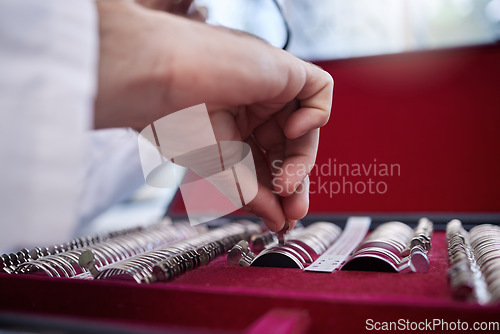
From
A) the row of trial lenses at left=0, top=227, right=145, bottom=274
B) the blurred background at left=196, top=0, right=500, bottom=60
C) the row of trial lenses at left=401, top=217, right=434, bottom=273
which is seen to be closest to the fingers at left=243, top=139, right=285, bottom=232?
the row of trial lenses at left=401, top=217, right=434, bottom=273

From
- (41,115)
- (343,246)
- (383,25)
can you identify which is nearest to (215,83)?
(41,115)

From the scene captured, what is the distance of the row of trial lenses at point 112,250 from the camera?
510 millimetres

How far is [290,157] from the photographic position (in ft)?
1.70

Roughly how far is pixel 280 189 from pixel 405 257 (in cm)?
17

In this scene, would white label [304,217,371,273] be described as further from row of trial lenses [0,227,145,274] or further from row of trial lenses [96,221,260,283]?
row of trial lenses [0,227,145,274]

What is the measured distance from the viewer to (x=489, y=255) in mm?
473

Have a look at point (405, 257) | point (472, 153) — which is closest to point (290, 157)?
point (405, 257)

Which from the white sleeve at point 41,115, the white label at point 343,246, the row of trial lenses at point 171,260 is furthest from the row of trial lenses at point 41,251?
the white label at point 343,246

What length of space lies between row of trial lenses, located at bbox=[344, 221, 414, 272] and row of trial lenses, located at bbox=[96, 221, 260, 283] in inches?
7.2

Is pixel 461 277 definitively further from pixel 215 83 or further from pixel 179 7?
pixel 179 7

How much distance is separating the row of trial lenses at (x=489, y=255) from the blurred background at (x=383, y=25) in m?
0.48

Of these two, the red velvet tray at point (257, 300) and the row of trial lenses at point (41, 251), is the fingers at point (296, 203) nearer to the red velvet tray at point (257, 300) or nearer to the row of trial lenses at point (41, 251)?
the red velvet tray at point (257, 300)

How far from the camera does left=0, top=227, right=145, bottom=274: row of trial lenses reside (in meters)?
0.53

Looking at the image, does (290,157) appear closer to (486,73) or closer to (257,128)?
(257,128)
